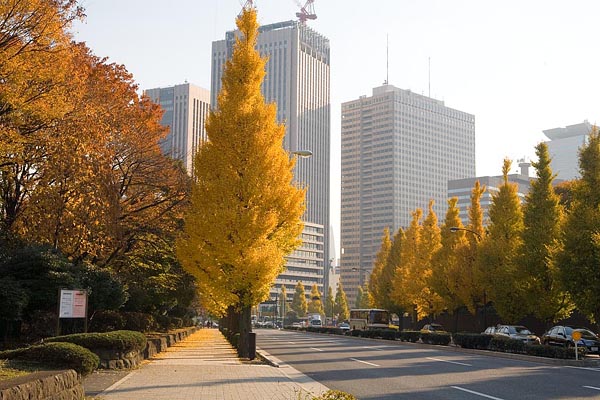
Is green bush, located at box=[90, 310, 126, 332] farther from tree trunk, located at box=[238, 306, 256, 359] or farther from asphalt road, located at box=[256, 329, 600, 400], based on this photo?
asphalt road, located at box=[256, 329, 600, 400]

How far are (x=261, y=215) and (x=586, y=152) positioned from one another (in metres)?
17.9

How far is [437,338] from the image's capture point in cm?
3900

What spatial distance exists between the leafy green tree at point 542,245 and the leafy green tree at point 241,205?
1817cm

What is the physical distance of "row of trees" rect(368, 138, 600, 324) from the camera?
31234 mm

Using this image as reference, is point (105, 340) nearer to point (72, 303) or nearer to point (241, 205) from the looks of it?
point (72, 303)

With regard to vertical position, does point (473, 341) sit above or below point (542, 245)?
below

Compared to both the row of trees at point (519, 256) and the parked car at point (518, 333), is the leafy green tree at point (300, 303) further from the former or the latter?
the parked car at point (518, 333)

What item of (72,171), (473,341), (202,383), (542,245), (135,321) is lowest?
(473,341)

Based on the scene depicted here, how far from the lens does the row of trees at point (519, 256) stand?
1230 inches

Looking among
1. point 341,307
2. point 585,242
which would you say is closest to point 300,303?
point 341,307

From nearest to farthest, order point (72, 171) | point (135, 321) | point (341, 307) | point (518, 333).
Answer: point (72, 171), point (135, 321), point (518, 333), point (341, 307)

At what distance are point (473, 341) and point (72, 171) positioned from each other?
22405 mm

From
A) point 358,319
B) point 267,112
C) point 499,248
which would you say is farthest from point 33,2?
point 358,319

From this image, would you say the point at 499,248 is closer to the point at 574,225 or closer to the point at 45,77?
the point at 574,225
